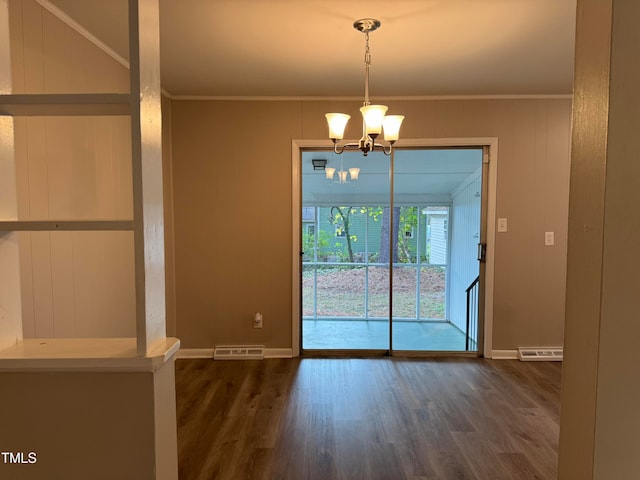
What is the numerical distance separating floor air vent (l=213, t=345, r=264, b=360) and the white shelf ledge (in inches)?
108

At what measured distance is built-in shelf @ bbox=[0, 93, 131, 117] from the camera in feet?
2.95

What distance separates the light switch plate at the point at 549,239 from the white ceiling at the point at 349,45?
4.33 ft

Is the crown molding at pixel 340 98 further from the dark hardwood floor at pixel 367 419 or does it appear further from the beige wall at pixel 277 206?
the dark hardwood floor at pixel 367 419

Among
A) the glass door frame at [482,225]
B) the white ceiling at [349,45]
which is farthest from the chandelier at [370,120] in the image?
the glass door frame at [482,225]

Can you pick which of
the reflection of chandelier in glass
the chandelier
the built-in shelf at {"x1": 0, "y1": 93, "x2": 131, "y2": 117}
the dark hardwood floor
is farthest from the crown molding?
the built-in shelf at {"x1": 0, "y1": 93, "x2": 131, "y2": 117}

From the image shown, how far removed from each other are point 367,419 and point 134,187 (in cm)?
221

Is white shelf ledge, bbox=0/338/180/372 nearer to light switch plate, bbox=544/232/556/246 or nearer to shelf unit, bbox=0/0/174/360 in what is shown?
shelf unit, bbox=0/0/174/360

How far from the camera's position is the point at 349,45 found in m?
2.46

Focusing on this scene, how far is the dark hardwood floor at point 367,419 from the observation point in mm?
2018

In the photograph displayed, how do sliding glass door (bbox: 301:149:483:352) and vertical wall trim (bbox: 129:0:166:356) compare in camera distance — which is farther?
sliding glass door (bbox: 301:149:483:352)

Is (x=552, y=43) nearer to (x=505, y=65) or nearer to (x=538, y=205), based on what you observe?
(x=505, y=65)

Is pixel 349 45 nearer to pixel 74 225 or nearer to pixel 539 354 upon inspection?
pixel 74 225

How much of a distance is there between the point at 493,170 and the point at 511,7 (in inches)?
69.1

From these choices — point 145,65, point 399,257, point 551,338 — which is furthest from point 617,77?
point 399,257
